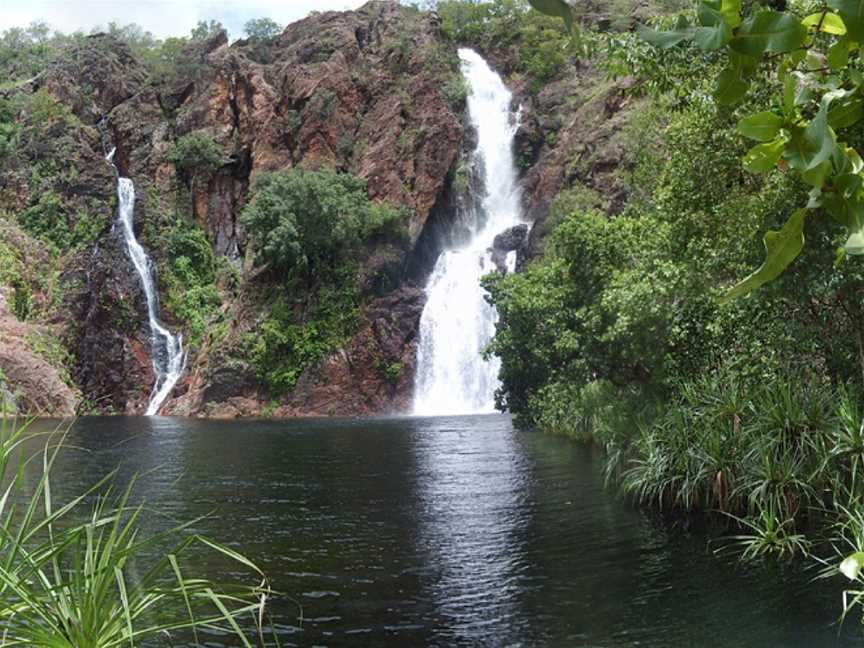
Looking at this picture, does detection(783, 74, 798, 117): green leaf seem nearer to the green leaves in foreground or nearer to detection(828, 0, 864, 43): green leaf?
detection(828, 0, 864, 43): green leaf

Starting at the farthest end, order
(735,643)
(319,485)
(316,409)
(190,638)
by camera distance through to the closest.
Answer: (316,409), (319,485), (190,638), (735,643)

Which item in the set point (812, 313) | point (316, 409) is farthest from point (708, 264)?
point (316, 409)

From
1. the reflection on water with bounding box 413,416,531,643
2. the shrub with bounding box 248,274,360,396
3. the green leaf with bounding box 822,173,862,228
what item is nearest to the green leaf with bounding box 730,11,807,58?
the green leaf with bounding box 822,173,862,228

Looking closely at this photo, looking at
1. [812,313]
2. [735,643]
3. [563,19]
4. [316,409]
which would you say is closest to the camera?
[563,19]

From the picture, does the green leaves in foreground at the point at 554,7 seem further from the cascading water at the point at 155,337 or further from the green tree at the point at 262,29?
the green tree at the point at 262,29

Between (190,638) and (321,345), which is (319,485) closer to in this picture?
(190,638)

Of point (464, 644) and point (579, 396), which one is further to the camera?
point (579, 396)

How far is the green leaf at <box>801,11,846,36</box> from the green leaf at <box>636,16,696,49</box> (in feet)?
0.65

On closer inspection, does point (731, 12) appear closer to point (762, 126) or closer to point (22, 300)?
point (762, 126)

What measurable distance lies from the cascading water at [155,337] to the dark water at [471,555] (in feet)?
78.7

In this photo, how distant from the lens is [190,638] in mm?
9242

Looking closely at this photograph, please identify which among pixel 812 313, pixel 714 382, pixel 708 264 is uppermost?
pixel 708 264

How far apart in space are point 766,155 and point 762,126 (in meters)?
0.06

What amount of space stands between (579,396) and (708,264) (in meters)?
13.6
